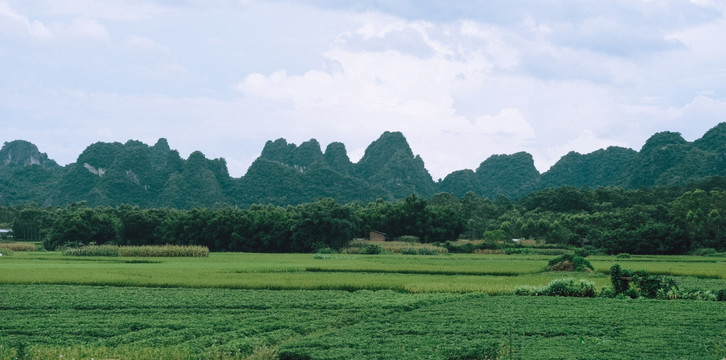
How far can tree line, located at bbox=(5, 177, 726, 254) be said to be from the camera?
1953 inches

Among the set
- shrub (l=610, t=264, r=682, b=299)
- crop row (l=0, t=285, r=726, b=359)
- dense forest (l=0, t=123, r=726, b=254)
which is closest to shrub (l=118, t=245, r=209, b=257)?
dense forest (l=0, t=123, r=726, b=254)

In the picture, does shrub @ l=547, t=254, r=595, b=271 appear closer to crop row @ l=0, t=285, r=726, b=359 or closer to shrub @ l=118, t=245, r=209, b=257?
crop row @ l=0, t=285, r=726, b=359

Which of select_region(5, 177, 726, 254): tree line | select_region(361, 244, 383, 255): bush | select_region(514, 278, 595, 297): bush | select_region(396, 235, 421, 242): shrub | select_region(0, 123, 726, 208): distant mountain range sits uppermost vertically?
select_region(0, 123, 726, 208): distant mountain range

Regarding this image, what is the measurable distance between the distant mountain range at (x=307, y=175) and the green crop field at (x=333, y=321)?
7386 centimetres

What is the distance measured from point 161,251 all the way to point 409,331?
35651mm

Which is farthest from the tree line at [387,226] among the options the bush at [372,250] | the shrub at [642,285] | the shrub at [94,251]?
the shrub at [642,285]

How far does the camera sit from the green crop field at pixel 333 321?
436 inches

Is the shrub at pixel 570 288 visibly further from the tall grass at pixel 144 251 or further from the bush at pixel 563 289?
the tall grass at pixel 144 251

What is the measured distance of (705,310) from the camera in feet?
53.4

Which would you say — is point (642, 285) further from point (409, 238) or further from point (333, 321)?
point (409, 238)

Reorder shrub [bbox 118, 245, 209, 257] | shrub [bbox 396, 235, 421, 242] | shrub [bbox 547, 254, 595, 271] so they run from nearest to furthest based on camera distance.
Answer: shrub [bbox 547, 254, 595, 271]
shrub [bbox 118, 245, 209, 257]
shrub [bbox 396, 235, 421, 242]

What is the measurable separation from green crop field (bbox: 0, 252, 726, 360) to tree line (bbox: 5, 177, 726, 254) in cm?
2831

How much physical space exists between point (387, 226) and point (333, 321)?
52.0 m

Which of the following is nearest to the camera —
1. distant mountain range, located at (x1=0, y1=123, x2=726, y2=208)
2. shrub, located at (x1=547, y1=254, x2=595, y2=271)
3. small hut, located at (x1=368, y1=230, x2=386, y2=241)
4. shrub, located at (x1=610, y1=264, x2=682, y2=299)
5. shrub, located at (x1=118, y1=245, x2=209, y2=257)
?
shrub, located at (x1=610, y1=264, x2=682, y2=299)
